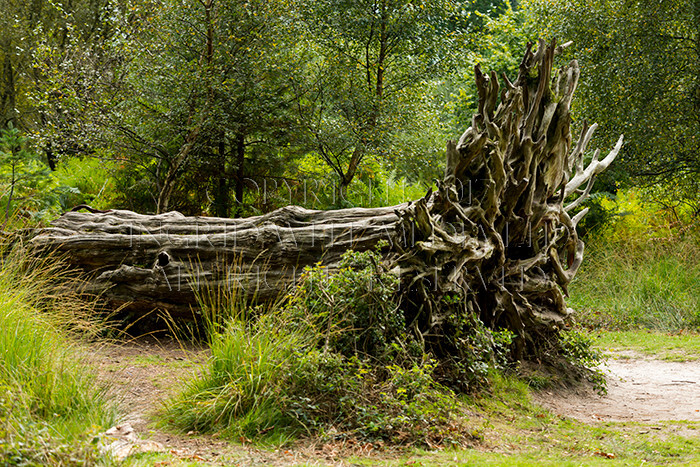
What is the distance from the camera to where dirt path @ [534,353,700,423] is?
595 centimetres

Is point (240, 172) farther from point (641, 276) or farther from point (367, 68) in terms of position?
point (641, 276)

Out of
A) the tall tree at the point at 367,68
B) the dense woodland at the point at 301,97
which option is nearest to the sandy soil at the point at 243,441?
the dense woodland at the point at 301,97

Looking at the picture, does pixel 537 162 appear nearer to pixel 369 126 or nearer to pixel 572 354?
pixel 572 354

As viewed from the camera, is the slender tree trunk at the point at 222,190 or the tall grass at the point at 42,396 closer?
the tall grass at the point at 42,396

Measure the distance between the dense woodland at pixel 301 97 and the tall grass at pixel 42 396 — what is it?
627 centimetres

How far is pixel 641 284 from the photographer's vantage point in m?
11.6

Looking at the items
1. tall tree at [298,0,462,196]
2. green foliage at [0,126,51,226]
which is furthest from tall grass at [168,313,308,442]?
tall tree at [298,0,462,196]

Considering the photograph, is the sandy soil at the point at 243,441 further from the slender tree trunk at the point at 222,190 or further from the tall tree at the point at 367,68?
the tall tree at the point at 367,68

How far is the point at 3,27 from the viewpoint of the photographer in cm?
1600

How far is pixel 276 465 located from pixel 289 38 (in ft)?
30.0

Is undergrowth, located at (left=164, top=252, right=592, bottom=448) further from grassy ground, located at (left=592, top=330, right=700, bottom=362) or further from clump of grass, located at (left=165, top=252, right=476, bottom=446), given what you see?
grassy ground, located at (left=592, top=330, right=700, bottom=362)

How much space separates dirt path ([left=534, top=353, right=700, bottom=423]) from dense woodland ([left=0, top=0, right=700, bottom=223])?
594 cm

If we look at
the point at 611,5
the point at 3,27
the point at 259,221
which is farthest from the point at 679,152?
the point at 3,27

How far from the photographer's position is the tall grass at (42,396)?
126 inches
